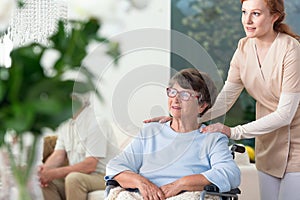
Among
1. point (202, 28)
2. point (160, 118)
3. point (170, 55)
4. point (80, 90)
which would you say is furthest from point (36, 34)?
point (80, 90)

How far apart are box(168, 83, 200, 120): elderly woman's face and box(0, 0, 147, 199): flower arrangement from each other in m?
1.99

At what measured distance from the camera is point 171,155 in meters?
2.88

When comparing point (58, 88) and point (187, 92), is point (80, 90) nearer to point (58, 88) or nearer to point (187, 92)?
point (58, 88)

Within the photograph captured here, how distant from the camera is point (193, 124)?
9.52 feet

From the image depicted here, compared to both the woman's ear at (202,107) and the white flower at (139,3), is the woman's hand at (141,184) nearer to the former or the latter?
the woman's ear at (202,107)

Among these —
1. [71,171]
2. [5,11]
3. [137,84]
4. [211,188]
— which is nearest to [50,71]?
[5,11]

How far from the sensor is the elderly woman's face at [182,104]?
2.84 metres

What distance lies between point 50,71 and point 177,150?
2.08 metres

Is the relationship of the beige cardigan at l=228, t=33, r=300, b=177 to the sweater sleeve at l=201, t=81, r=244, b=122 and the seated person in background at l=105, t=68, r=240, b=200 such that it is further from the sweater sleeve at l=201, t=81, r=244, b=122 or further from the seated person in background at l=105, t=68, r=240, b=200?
the seated person in background at l=105, t=68, r=240, b=200

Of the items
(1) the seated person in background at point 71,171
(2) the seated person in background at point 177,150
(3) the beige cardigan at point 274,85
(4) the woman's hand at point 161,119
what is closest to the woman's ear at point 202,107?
(2) the seated person in background at point 177,150

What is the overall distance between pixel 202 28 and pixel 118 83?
152 inches

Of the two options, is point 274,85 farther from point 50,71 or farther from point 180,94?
point 50,71

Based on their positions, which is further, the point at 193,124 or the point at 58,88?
the point at 193,124

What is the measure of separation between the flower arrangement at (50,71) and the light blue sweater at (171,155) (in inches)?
80.2
